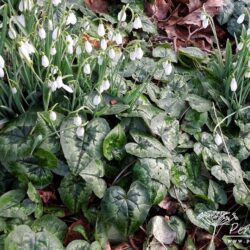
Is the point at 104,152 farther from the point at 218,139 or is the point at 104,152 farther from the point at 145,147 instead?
the point at 218,139

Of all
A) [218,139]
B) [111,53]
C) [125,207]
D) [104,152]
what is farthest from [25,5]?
[218,139]

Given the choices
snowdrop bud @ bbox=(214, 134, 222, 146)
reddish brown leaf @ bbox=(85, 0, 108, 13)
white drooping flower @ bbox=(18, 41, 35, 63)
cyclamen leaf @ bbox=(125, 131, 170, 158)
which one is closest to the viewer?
white drooping flower @ bbox=(18, 41, 35, 63)

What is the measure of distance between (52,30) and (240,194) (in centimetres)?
121

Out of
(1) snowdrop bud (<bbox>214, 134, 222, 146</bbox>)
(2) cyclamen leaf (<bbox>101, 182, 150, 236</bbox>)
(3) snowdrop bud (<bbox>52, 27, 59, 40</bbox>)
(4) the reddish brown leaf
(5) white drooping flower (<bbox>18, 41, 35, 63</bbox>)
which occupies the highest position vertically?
(5) white drooping flower (<bbox>18, 41, 35, 63</bbox>)

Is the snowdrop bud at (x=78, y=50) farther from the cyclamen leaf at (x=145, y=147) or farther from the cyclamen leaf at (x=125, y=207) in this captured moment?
the cyclamen leaf at (x=125, y=207)

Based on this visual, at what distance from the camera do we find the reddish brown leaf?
3221mm

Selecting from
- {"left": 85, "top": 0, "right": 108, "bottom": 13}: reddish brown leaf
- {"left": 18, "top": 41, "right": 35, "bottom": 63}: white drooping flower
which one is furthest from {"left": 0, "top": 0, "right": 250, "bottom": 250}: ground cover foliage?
{"left": 85, "top": 0, "right": 108, "bottom": 13}: reddish brown leaf

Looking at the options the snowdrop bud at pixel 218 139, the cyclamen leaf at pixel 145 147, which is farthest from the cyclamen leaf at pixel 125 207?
the snowdrop bud at pixel 218 139

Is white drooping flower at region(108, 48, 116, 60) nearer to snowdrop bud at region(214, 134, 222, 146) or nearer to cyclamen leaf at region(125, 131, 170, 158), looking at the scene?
cyclamen leaf at region(125, 131, 170, 158)

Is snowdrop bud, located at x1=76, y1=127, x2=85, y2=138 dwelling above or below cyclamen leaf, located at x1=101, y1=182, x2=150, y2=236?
above

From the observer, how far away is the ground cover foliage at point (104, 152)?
2.11 metres

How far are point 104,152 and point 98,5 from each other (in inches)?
55.2

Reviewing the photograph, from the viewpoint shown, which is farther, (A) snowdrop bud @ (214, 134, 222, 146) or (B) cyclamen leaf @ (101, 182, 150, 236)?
(A) snowdrop bud @ (214, 134, 222, 146)

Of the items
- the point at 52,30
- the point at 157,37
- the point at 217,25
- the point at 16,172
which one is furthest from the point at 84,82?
the point at 217,25
